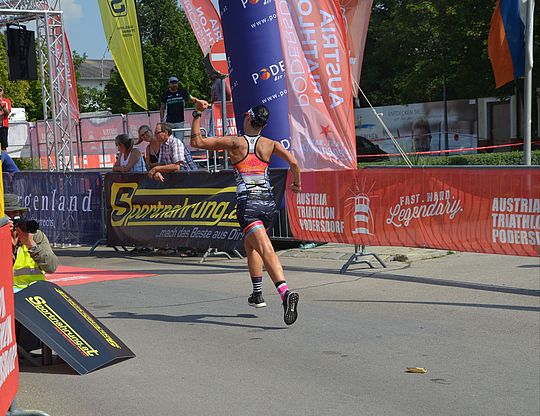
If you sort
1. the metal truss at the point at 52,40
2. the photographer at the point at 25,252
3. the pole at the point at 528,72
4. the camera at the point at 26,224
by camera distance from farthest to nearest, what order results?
the metal truss at the point at 52,40 → the pole at the point at 528,72 → the photographer at the point at 25,252 → the camera at the point at 26,224

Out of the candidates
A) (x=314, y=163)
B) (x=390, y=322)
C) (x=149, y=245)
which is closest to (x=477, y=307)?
(x=390, y=322)

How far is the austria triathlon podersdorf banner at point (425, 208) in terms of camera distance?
10.4 meters

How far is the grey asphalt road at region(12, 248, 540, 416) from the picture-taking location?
622cm

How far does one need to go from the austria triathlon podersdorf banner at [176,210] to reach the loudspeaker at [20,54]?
314 inches

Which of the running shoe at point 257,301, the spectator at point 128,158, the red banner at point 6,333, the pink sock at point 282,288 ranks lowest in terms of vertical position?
the running shoe at point 257,301

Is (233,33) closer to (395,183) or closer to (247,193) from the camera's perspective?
(395,183)

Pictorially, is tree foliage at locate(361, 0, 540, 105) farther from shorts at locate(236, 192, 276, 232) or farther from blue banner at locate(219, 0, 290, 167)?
shorts at locate(236, 192, 276, 232)

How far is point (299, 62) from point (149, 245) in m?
3.75

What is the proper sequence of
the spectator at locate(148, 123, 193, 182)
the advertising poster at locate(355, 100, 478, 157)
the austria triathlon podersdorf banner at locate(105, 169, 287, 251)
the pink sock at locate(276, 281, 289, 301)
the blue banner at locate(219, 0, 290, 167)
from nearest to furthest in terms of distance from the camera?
the pink sock at locate(276, 281, 289, 301) < the austria triathlon podersdorf banner at locate(105, 169, 287, 251) < the blue banner at locate(219, 0, 290, 167) < the spectator at locate(148, 123, 193, 182) < the advertising poster at locate(355, 100, 478, 157)

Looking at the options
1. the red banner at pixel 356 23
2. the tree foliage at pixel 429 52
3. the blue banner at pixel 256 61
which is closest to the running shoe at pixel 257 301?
the blue banner at pixel 256 61

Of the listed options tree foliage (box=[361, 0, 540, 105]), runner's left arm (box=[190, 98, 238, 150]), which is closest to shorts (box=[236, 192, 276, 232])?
runner's left arm (box=[190, 98, 238, 150])

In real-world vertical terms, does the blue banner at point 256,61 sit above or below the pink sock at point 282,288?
above

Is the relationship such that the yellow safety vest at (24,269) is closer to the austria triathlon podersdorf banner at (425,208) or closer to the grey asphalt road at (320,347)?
the grey asphalt road at (320,347)

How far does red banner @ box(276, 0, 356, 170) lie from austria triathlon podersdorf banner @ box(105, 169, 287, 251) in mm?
737
